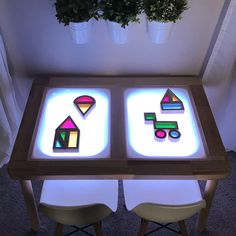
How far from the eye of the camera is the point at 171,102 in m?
1.64

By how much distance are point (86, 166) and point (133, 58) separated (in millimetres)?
705

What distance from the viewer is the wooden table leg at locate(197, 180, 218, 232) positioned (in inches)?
58.3

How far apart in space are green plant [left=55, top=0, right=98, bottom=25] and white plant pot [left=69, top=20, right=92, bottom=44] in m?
0.03

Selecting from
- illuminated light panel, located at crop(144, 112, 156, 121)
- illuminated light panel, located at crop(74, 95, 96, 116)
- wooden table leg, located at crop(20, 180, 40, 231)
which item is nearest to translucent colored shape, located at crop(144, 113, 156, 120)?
illuminated light panel, located at crop(144, 112, 156, 121)

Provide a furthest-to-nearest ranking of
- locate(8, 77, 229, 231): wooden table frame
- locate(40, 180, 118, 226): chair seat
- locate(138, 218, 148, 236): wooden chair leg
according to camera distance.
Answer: locate(138, 218, 148, 236): wooden chair leg
locate(40, 180, 118, 226): chair seat
locate(8, 77, 229, 231): wooden table frame

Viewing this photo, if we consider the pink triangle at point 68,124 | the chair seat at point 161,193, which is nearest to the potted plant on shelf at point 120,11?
the pink triangle at point 68,124

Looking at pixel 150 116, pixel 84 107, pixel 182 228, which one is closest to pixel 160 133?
pixel 150 116

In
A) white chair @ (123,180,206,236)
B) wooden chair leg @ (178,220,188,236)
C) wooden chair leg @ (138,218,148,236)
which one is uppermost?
white chair @ (123,180,206,236)

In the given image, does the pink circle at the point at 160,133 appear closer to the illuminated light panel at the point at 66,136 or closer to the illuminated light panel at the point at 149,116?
the illuminated light panel at the point at 149,116

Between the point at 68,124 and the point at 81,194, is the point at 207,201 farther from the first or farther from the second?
the point at 68,124

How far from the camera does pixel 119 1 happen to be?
54.7 inches

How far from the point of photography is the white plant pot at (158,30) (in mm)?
1477

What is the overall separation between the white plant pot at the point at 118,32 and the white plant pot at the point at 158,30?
12cm

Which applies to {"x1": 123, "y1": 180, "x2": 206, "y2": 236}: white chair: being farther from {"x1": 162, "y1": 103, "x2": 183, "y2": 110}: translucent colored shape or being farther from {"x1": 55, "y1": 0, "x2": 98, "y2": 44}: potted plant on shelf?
{"x1": 55, "y1": 0, "x2": 98, "y2": 44}: potted plant on shelf
